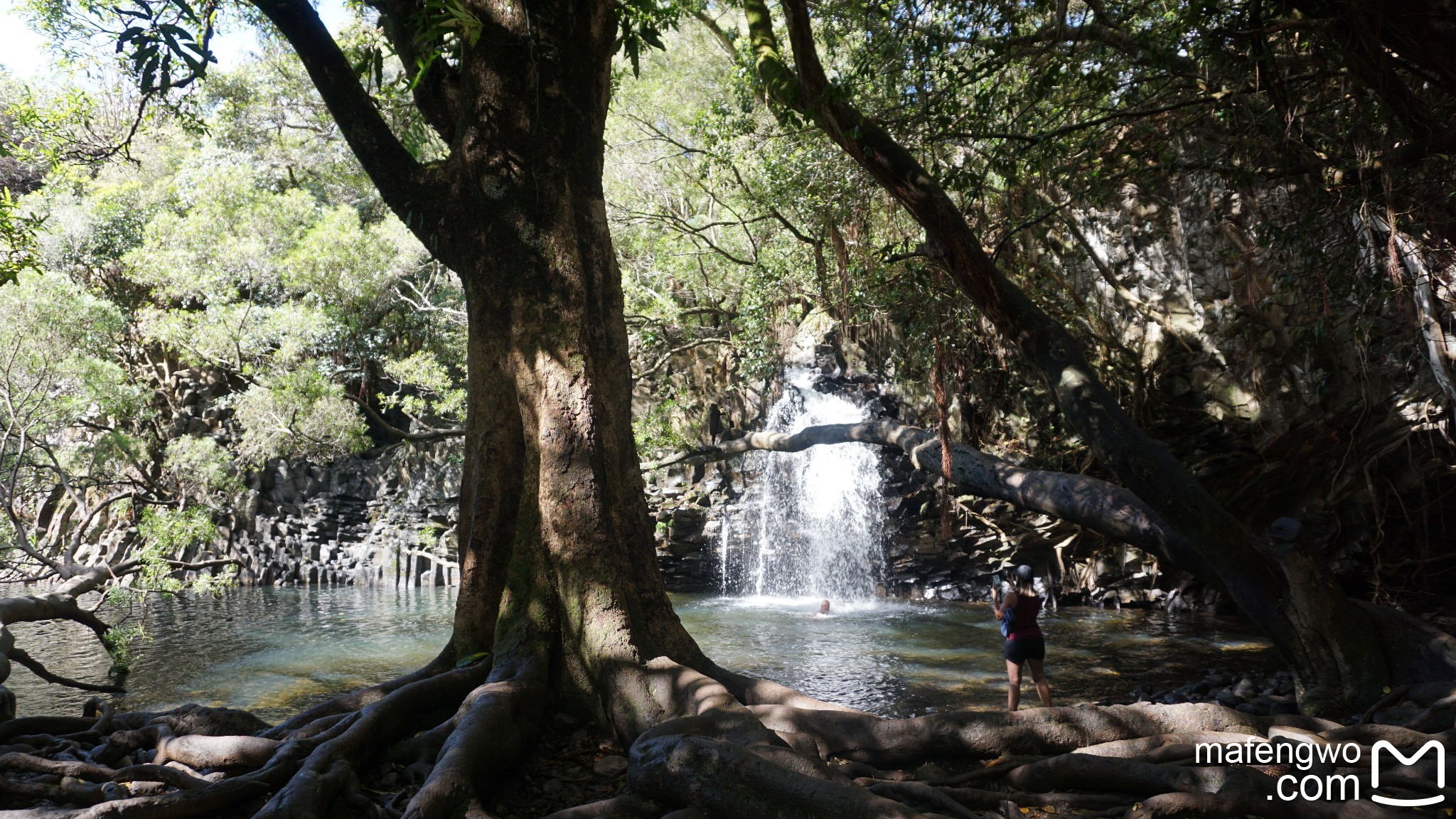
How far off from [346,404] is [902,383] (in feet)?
37.8

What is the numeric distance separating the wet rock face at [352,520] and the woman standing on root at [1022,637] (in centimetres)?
1749

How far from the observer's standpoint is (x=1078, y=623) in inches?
504

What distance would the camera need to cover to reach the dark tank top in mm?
6715

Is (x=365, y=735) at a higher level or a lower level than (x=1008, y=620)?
lower

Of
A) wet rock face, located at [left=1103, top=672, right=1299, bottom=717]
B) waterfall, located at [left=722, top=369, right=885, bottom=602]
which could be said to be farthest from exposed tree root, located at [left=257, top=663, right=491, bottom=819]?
waterfall, located at [left=722, top=369, right=885, bottom=602]

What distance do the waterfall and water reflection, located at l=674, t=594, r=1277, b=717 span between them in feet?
5.32

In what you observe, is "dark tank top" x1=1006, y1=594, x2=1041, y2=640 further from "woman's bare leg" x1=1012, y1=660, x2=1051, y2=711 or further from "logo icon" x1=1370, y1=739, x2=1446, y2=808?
"logo icon" x1=1370, y1=739, x2=1446, y2=808

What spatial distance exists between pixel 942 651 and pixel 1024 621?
174 inches

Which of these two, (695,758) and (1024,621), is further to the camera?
(1024,621)

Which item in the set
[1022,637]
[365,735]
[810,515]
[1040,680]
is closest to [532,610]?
[365,735]

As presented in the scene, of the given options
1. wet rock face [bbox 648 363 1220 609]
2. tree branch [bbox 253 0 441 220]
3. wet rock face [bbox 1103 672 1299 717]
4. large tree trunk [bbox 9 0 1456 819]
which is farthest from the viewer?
wet rock face [bbox 648 363 1220 609]

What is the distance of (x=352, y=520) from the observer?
75.0 ft

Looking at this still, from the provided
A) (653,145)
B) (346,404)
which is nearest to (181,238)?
(346,404)

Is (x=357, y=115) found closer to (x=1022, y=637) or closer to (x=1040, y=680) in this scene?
(x=1022, y=637)
